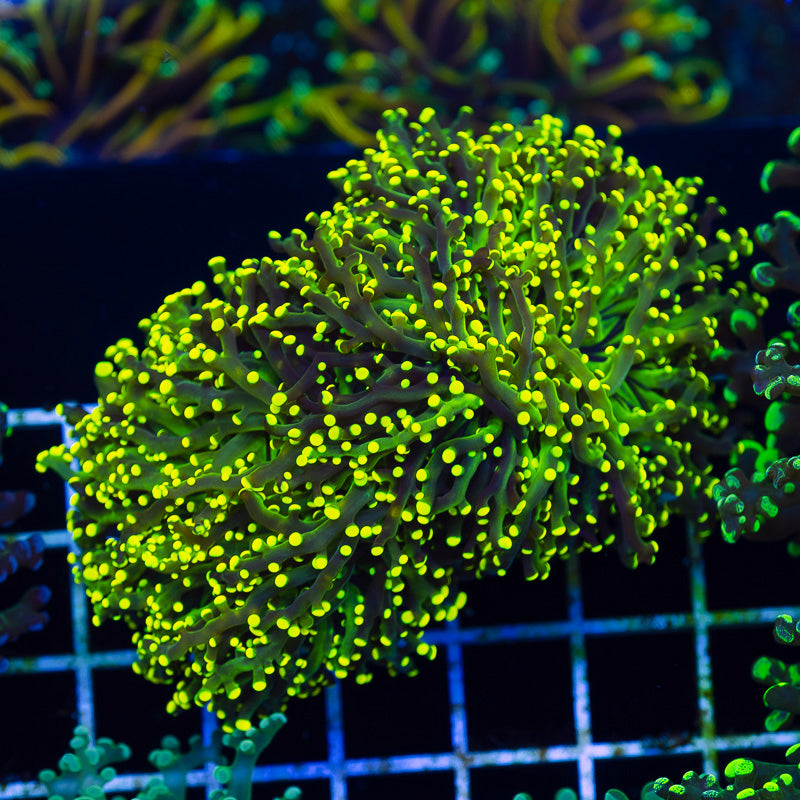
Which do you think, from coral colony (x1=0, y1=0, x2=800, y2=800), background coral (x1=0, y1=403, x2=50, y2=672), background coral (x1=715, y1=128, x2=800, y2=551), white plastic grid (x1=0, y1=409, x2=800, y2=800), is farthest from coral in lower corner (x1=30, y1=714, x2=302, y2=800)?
background coral (x1=715, y1=128, x2=800, y2=551)

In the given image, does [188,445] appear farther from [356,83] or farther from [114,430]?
[356,83]

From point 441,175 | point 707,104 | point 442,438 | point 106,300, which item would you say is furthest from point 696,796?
point 707,104

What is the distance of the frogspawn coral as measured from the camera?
141 centimetres

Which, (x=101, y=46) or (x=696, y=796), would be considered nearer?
(x=696, y=796)

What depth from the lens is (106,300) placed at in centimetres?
205

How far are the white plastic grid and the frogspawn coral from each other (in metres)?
0.36

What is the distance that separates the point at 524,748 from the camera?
197 cm

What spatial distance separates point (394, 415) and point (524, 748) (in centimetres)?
110

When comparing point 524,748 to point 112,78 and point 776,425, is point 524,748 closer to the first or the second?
point 776,425

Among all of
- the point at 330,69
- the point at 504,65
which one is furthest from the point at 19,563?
the point at 504,65

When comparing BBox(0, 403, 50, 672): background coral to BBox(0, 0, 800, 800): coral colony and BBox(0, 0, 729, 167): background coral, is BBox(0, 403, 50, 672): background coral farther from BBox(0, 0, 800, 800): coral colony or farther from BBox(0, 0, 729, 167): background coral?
BBox(0, 0, 729, 167): background coral

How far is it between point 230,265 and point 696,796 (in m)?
1.66

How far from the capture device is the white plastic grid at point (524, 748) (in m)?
1.97

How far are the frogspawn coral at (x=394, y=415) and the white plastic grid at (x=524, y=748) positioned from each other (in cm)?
36
